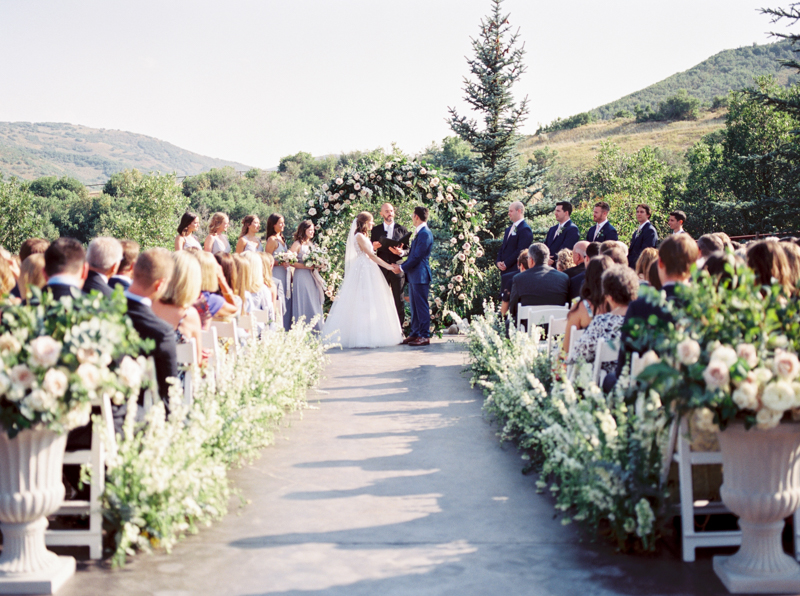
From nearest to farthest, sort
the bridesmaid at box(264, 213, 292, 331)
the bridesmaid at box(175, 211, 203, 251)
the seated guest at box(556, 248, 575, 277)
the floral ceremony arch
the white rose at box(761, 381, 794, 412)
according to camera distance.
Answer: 1. the white rose at box(761, 381, 794, 412)
2. the seated guest at box(556, 248, 575, 277)
3. the bridesmaid at box(175, 211, 203, 251)
4. the bridesmaid at box(264, 213, 292, 331)
5. the floral ceremony arch

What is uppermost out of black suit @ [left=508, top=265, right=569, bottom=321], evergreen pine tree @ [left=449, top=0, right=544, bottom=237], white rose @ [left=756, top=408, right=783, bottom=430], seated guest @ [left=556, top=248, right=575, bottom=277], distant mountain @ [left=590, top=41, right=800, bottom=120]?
distant mountain @ [left=590, top=41, right=800, bottom=120]

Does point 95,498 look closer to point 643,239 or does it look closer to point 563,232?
point 563,232

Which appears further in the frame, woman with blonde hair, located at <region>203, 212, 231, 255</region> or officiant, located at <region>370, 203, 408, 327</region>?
officiant, located at <region>370, 203, 408, 327</region>

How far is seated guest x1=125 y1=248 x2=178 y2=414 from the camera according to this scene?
4055 millimetres

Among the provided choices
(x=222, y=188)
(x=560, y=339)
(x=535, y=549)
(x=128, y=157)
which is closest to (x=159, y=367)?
(x=535, y=549)

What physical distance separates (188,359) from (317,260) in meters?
6.83

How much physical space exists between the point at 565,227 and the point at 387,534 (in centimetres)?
759

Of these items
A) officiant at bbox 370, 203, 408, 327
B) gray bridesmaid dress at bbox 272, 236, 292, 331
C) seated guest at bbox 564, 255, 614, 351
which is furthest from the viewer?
officiant at bbox 370, 203, 408, 327

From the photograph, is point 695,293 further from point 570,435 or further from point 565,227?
point 565,227

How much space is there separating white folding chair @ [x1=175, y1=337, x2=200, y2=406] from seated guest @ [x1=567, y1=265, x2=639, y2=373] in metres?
2.54

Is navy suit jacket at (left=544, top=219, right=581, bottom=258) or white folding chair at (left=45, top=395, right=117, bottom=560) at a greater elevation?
navy suit jacket at (left=544, top=219, right=581, bottom=258)

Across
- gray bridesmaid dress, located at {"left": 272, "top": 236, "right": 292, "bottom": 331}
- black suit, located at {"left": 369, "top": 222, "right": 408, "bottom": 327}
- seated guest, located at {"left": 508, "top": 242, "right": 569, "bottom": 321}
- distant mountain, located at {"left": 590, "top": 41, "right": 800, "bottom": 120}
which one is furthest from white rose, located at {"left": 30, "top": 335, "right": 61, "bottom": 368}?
distant mountain, located at {"left": 590, "top": 41, "right": 800, "bottom": 120}

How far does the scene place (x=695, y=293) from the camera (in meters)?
3.14

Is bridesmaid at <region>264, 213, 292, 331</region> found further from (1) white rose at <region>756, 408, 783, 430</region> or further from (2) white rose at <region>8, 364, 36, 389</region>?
(1) white rose at <region>756, 408, 783, 430</region>
